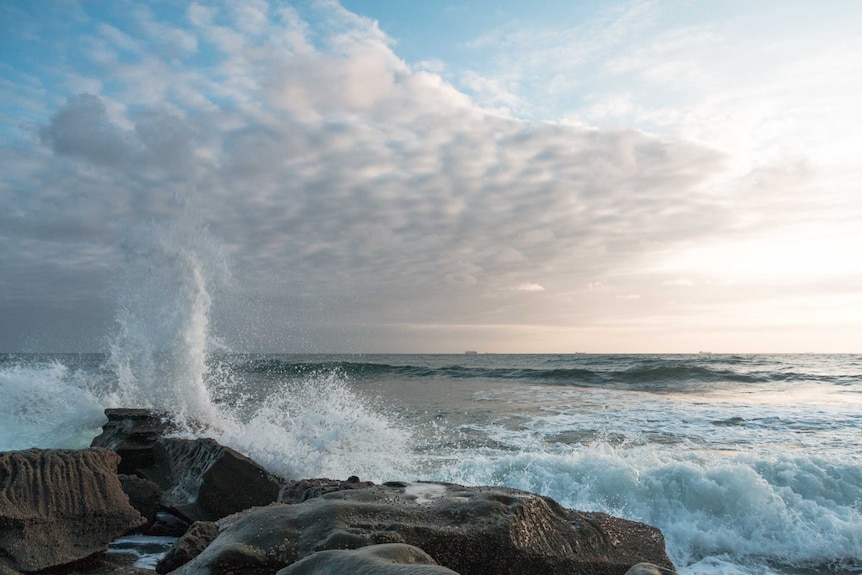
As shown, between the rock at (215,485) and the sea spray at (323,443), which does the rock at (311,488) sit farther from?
the sea spray at (323,443)

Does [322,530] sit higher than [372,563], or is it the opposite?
[372,563]

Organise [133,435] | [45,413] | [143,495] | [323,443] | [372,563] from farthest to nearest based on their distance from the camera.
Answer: [45,413] < [323,443] < [133,435] < [143,495] < [372,563]

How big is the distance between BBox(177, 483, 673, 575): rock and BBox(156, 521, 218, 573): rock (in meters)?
0.13

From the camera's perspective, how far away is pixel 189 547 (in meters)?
3.66

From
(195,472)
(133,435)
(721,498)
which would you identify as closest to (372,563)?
(195,472)

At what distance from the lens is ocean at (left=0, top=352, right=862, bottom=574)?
233 inches

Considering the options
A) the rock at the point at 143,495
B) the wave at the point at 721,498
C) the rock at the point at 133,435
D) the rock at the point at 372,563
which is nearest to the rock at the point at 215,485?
the rock at the point at 143,495

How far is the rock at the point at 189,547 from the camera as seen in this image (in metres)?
3.63

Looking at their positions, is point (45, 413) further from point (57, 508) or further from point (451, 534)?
point (451, 534)

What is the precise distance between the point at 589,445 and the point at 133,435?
6.84 m

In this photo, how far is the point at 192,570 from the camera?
2.89 meters

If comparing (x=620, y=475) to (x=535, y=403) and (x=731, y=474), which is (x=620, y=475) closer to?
(x=731, y=474)

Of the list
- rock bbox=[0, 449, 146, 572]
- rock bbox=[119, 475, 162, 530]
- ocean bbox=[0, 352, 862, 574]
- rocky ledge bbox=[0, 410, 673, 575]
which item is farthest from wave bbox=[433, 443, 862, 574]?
rock bbox=[0, 449, 146, 572]

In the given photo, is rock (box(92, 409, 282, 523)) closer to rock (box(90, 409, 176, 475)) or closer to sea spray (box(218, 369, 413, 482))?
rock (box(90, 409, 176, 475))
